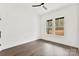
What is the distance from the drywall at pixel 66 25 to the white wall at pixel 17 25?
0.14 m

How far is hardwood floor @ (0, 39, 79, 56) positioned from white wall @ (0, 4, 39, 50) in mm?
86

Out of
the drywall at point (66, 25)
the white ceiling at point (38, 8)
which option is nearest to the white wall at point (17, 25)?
the white ceiling at point (38, 8)

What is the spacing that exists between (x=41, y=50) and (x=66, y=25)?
599mm

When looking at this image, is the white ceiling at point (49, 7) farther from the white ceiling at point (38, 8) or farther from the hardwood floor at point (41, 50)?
the hardwood floor at point (41, 50)

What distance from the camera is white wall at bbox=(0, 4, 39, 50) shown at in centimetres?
120

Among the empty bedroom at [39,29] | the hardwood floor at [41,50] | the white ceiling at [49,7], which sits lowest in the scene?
the hardwood floor at [41,50]

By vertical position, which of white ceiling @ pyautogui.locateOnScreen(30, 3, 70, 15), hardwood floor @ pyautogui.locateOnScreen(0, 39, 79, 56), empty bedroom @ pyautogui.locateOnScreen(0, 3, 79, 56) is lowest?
hardwood floor @ pyautogui.locateOnScreen(0, 39, 79, 56)

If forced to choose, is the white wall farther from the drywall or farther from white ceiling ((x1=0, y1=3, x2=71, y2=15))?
the drywall

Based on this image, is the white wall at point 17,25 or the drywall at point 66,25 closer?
the white wall at point 17,25

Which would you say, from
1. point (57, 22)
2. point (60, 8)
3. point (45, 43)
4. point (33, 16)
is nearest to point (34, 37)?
point (45, 43)

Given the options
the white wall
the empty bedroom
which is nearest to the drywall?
the empty bedroom

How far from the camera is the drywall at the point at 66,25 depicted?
1.32m

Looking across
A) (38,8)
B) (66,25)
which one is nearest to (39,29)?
(38,8)

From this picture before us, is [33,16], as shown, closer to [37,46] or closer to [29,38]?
[29,38]
